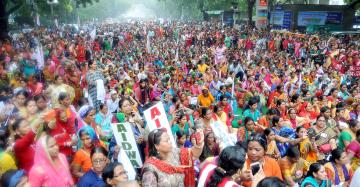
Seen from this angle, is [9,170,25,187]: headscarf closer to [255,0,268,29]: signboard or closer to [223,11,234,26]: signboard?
[255,0,268,29]: signboard

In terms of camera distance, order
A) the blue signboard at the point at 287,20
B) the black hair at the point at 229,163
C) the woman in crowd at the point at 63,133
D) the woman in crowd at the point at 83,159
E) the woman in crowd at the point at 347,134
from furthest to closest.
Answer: the blue signboard at the point at 287,20
the woman in crowd at the point at 347,134
the woman in crowd at the point at 63,133
the woman in crowd at the point at 83,159
the black hair at the point at 229,163

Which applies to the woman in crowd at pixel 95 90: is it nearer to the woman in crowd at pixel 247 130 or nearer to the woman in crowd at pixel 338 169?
the woman in crowd at pixel 247 130

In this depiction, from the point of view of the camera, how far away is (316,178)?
4141 millimetres

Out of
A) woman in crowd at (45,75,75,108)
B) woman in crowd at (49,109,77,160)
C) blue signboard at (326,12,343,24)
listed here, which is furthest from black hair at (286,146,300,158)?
blue signboard at (326,12,343,24)

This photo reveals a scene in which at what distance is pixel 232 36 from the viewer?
24.7 meters

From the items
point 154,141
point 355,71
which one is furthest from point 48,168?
point 355,71

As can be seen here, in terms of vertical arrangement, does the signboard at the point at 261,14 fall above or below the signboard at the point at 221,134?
above

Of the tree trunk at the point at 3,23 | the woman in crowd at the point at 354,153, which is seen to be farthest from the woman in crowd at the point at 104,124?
the tree trunk at the point at 3,23

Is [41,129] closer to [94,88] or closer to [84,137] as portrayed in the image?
[84,137]

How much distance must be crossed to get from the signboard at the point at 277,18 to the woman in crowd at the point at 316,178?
2588cm

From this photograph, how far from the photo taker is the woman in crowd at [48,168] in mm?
3535

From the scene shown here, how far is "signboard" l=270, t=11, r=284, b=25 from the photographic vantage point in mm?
28938

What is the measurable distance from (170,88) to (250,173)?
580cm

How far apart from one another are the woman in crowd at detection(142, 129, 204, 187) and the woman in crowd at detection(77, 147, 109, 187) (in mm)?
481
